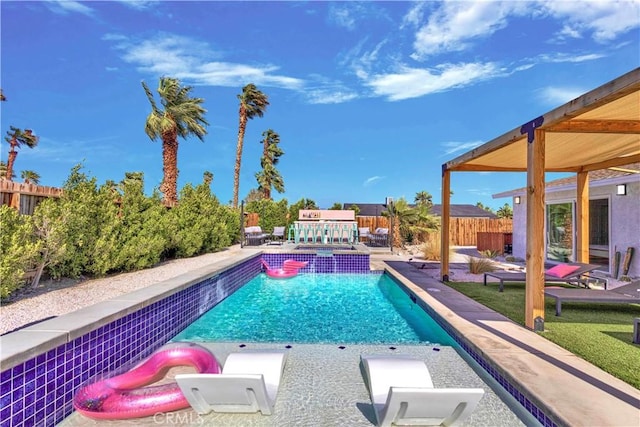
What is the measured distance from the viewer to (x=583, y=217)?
792cm

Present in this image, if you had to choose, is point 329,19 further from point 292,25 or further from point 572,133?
point 572,133

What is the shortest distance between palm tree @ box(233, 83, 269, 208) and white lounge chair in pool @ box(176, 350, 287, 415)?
21.6 m

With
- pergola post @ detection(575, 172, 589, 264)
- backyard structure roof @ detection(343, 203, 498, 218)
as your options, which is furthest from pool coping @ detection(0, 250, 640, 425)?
backyard structure roof @ detection(343, 203, 498, 218)

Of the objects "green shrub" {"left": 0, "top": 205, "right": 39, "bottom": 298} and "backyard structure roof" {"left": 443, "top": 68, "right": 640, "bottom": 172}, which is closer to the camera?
"backyard structure roof" {"left": 443, "top": 68, "right": 640, "bottom": 172}

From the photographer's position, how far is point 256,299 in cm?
776

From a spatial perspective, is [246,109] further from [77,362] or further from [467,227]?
[77,362]

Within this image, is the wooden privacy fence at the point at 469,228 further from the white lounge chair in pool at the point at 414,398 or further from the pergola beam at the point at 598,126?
the white lounge chair in pool at the point at 414,398

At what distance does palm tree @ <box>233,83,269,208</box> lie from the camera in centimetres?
2383

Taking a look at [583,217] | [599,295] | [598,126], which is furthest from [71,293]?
[583,217]

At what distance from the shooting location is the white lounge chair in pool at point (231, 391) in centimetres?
243

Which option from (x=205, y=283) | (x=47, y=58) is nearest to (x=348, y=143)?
(x=47, y=58)

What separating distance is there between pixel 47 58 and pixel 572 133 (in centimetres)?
2081

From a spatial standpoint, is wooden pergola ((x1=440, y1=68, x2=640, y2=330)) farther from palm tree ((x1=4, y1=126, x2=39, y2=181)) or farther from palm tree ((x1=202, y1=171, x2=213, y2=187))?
palm tree ((x1=202, y1=171, x2=213, y2=187))

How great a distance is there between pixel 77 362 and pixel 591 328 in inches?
228
